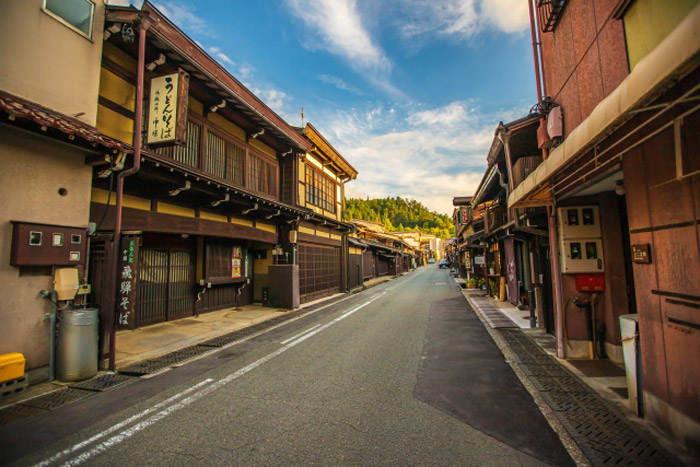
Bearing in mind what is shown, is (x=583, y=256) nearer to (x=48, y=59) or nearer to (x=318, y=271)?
(x=48, y=59)

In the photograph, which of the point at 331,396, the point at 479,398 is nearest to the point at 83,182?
the point at 331,396

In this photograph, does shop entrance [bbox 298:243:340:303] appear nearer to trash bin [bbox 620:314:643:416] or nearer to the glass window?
the glass window

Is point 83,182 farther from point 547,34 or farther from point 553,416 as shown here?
point 547,34

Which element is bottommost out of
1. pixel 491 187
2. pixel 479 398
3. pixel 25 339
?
pixel 479 398

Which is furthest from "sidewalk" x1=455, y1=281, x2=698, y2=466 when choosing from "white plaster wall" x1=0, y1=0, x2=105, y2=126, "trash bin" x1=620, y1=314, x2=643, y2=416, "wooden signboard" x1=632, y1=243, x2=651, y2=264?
"white plaster wall" x1=0, y1=0, x2=105, y2=126

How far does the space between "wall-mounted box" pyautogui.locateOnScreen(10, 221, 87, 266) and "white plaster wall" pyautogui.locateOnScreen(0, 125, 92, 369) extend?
0.11 m

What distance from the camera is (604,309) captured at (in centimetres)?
649

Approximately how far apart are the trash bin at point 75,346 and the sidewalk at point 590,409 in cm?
737

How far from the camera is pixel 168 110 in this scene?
26.0 feet

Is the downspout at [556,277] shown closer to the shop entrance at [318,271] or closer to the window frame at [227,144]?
the window frame at [227,144]

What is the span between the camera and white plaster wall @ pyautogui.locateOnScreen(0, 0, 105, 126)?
540 centimetres

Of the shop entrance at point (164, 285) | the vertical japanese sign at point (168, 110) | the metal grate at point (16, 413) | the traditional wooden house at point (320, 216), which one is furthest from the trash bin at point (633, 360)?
the traditional wooden house at point (320, 216)

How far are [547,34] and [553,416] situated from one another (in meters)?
8.45

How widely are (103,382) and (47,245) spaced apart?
102 inches
